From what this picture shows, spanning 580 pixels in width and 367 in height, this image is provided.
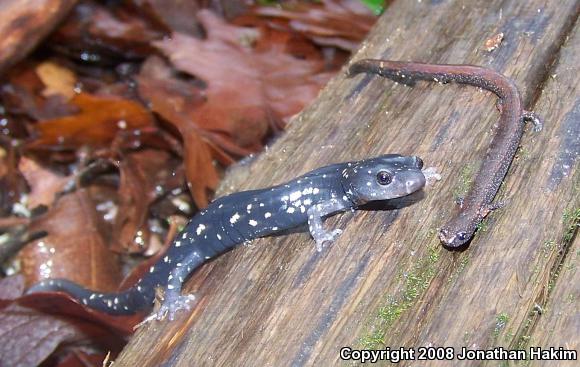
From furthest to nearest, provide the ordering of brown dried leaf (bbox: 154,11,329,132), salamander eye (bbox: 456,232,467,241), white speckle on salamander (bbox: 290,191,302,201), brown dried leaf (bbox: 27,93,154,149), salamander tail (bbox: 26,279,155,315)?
brown dried leaf (bbox: 27,93,154,149), brown dried leaf (bbox: 154,11,329,132), salamander tail (bbox: 26,279,155,315), white speckle on salamander (bbox: 290,191,302,201), salamander eye (bbox: 456,232,467,241)

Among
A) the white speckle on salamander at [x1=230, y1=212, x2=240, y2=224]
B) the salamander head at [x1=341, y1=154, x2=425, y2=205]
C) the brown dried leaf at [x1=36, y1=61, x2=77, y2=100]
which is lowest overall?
the brown dried leaf at [x1=36, y1=61, x2=77, y2=100]

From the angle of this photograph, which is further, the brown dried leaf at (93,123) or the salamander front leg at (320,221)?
the brown dried leaf at (93,123)

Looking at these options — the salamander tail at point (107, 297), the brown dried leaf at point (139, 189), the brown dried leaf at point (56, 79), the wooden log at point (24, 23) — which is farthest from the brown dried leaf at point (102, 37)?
the salamander tail at point (107, 297)

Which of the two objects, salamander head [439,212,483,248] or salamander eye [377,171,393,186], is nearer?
salamander head [439,212,483,248]

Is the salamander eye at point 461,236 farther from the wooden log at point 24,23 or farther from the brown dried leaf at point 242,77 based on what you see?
the wooden log at point 24,23

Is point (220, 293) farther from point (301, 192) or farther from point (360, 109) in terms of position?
point (360, 109)

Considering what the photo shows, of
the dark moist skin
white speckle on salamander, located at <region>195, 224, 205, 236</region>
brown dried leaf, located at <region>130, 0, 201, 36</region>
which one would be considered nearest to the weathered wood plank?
the dark moist skin

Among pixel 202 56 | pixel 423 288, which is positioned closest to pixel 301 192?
pixel 423 288

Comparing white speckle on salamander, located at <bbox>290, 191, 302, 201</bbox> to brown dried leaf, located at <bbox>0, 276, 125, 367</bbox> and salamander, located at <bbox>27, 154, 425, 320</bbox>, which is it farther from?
brown dried leaf, located at <bbox>0, 276, 125, 367</bbox>

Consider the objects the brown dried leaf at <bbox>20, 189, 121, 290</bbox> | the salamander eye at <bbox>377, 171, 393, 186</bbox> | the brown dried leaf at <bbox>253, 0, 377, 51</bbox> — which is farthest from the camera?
the brown dried leaf at <bbox>253, 0, 377, 51</bbox>
